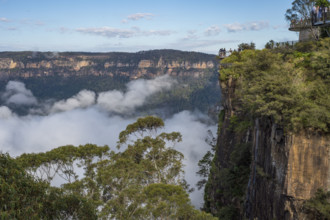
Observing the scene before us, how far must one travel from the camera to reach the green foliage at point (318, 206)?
513 inches

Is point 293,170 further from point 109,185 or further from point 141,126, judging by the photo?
point 141,126

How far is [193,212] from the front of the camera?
688 inches

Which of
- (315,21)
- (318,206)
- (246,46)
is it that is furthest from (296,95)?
(246,46)

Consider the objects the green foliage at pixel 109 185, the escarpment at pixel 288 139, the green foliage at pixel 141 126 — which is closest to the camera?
the green foliage at pixel 109 185

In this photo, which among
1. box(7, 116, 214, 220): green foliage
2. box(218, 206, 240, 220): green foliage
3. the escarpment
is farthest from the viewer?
box(218, 206, 240, 220): green foliage

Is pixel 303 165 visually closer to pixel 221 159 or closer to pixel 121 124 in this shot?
pixel 221 159

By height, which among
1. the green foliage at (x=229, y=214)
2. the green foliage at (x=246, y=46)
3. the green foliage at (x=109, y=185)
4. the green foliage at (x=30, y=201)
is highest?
the green foliage at (x=246, y=46)

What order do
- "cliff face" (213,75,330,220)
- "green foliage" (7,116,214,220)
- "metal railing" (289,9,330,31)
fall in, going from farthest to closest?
"metal railing" (289,9,330,31) < "cliff face" (213,75,330,220) < "green foliage" (7,116,214,220)

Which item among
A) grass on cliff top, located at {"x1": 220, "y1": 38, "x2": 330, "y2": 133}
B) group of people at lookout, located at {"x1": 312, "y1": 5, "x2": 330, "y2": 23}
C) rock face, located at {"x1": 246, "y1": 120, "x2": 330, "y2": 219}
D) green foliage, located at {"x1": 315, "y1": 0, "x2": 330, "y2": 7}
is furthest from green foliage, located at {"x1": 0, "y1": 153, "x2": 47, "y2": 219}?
group of people at lookout, located at {"x1": 312, "y1": 5, "x2": 330, "y2": 23}

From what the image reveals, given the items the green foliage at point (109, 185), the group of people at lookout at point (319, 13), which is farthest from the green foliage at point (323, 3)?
the green foliage at point (109, 185)

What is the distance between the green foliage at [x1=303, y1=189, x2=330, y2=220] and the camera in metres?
13.0

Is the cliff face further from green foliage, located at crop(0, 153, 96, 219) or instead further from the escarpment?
green foliage, located at crop(0, 153, 96, 219)

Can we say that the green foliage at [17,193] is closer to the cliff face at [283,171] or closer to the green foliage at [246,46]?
the cliff face at [283,171]

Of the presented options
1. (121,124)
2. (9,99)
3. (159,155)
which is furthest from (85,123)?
(159,155)
